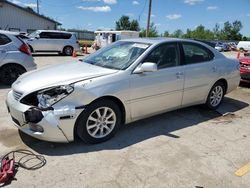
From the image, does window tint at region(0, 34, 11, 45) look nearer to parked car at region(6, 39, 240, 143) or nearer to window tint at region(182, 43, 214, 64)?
parked car at region(6, 39, 240, 143)

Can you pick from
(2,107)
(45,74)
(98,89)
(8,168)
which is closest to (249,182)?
(98,89)

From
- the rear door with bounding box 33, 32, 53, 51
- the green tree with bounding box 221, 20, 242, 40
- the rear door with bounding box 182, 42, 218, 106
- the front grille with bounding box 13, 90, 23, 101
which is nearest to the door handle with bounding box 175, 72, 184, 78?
Result: the rear door with bounding box 182, 42, 218, 106

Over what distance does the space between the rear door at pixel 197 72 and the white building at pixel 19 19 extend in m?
25.8

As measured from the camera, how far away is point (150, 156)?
379 cm

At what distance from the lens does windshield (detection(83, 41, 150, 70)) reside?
4.42 metres

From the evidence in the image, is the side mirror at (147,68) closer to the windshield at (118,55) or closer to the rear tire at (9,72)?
the windshield at (118,55)

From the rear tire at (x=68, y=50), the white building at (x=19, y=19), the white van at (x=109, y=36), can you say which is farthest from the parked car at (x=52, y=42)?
the white building at (x=19, y=19)

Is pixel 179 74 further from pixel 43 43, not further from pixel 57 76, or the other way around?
pixel 43 43

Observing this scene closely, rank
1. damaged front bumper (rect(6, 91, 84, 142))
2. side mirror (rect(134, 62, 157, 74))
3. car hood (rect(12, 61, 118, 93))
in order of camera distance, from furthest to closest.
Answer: side mirror (rect(134, 62, 157, 74)), car hood (rect(12, 61, 118, 93)), damaged front bumper (rect(6, 91, 84, 142))

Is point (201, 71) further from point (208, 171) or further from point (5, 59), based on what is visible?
point (5, 59)

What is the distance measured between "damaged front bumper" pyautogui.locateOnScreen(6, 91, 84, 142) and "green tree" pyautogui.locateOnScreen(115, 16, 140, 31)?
68724 millimetres

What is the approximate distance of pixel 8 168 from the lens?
127 inches

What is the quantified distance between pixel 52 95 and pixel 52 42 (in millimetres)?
15900

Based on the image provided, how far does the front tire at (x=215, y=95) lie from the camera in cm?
583
